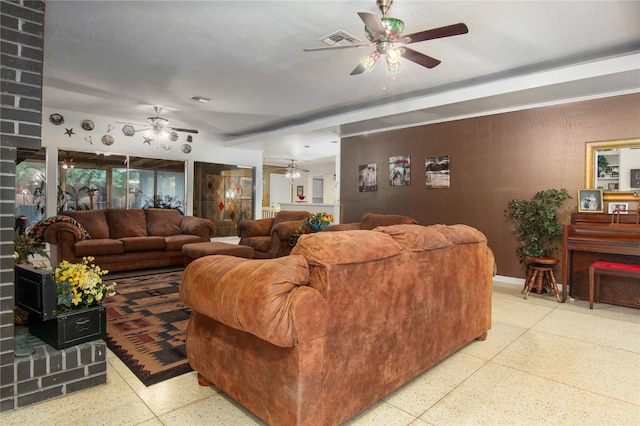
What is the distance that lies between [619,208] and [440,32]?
319 centimetres

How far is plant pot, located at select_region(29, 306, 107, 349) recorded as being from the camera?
203cm

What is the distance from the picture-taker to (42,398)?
1.94 metres

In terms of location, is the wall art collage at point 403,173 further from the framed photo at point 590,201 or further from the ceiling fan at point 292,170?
the ceiling fan at point 292,170

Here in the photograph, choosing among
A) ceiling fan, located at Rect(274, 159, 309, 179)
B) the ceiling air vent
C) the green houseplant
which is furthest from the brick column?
ceiling fan, located at Rect(274, 159, 309, 179)

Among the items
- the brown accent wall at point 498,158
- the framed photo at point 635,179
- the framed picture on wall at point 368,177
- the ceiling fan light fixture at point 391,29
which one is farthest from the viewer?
the framed picture on wall at point 368,177

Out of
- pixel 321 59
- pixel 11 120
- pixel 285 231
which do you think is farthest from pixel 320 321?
pixel 285 231

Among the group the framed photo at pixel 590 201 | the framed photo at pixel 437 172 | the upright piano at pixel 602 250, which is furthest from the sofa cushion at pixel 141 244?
the framed photo at pixel 590 201

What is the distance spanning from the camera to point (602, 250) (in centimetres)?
383

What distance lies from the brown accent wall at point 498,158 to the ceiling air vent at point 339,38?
2.75m

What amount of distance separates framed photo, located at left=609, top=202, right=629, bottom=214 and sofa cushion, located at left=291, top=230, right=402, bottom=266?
372 cm

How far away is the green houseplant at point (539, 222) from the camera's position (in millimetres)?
4582

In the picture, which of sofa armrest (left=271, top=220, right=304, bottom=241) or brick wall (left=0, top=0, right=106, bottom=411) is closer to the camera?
brick wall (left=0, top=0, right=106, bottom=411)

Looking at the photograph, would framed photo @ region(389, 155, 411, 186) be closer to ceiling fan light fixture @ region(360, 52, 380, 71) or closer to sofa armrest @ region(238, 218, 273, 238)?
sofa armrest @ region(238, 218, 273, 238)

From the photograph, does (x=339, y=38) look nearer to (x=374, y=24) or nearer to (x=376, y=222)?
(x=374, y=24)
